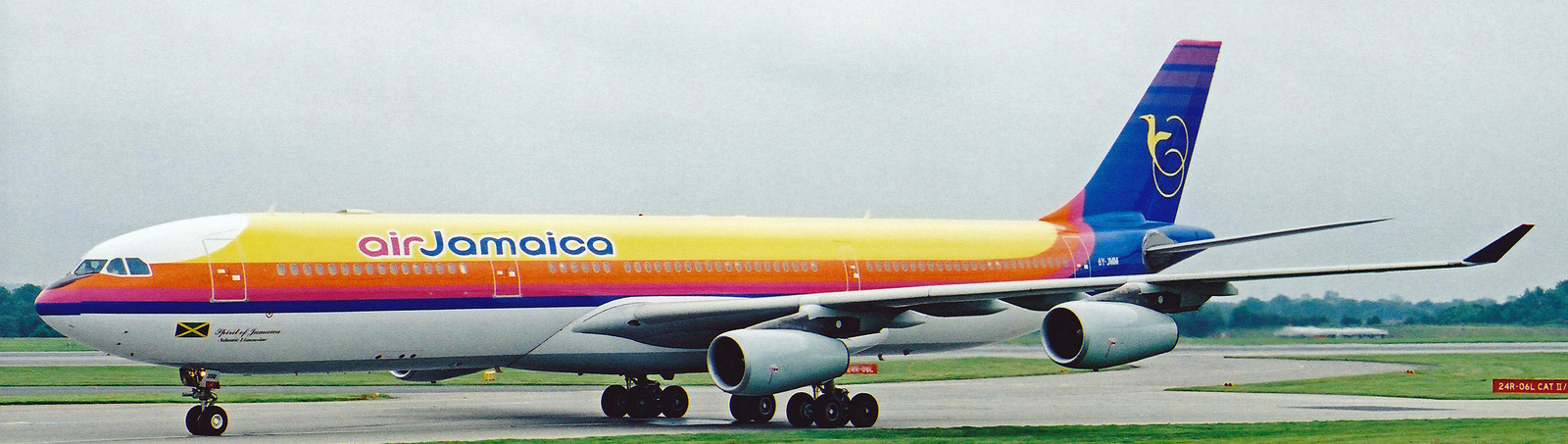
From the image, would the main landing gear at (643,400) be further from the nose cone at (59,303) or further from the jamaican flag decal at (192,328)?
the nose cone at (59,303)

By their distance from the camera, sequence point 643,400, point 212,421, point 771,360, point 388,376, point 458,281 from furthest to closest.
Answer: point 388,376
point 643,400
point 458,281
point 771,360
point 212,421

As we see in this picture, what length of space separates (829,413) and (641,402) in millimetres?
4818

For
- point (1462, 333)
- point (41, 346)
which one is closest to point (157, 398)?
point (41, 346)

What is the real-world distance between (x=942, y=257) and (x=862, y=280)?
2181mm

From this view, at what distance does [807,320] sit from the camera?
24859 mm

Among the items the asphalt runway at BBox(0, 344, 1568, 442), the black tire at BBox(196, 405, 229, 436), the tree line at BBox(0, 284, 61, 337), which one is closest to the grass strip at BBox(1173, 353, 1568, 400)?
the asphalt runway at BBox(0, 344, 1568, 442)

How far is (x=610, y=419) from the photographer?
2866 centimetres

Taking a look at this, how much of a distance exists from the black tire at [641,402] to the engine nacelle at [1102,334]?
871 cm

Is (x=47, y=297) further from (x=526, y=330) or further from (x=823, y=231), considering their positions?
(x=823, y=231)

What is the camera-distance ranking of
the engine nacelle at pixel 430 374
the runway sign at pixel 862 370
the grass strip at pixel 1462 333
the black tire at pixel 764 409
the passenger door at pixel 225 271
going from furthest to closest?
the grass strip at pixel 1462 333 < the runway sign at pixel 862 370 < the black tire at pixel 764 409 < the engine nacelle at pixel 430 374 < the passenger door at pixel 225 271

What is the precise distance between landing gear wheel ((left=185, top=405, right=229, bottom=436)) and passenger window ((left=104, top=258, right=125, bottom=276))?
2395mm

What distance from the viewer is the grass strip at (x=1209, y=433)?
69.9 ft

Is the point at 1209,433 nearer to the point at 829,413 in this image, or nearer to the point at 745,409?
the point at 829,413

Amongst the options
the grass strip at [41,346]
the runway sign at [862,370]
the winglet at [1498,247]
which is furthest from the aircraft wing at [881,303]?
the grass strip at [41,346]
